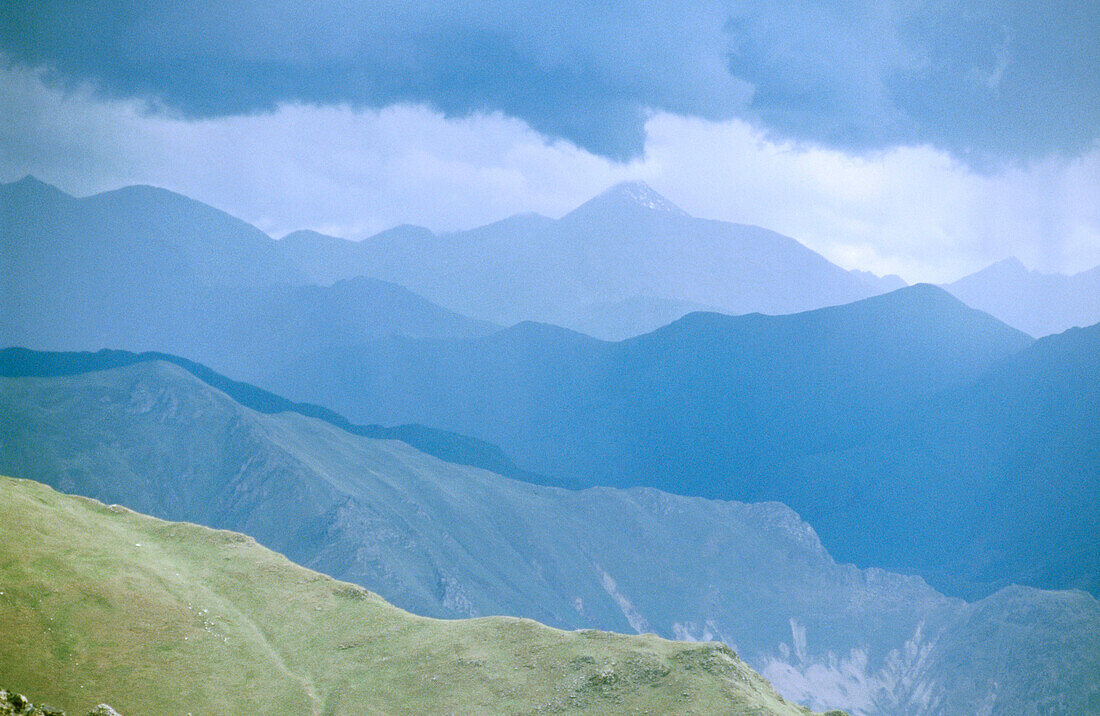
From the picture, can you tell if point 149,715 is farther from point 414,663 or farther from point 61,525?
point 61,525

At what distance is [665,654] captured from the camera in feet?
243

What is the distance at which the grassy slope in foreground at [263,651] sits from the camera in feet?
215

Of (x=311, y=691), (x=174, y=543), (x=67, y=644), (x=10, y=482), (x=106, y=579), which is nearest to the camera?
(x=67, y=644)

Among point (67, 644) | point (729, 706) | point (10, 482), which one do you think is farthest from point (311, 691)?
point (10, 482)

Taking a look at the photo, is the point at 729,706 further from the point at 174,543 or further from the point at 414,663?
the point at 174,543

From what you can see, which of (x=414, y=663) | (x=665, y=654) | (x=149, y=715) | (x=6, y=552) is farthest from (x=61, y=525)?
(x=665, y=654)

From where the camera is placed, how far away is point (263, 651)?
7556 cm

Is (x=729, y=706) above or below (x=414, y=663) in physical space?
above

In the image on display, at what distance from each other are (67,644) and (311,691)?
2011cm

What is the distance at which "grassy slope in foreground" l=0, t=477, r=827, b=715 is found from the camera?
65.6 metres

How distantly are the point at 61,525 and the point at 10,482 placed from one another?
479 inches

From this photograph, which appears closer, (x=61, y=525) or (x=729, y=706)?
(x=729, y=706)

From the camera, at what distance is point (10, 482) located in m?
88.8

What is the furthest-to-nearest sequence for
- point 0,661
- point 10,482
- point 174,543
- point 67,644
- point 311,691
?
point 174,543 → point 10,482 → point 311,691 → point 67,644 → point 0,661
